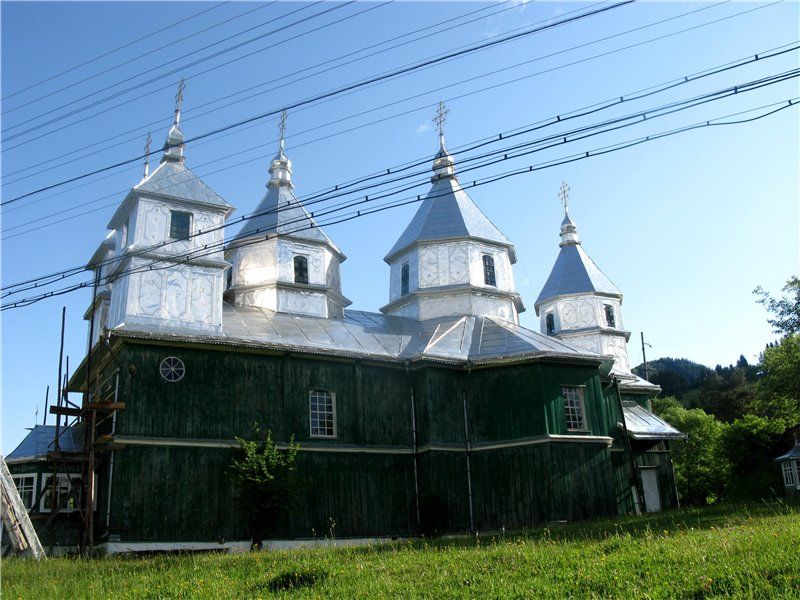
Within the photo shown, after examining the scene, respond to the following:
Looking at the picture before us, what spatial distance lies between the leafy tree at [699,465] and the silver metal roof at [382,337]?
24981 millimetres

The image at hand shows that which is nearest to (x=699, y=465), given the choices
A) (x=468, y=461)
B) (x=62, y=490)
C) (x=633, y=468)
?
(x=633, y=468)

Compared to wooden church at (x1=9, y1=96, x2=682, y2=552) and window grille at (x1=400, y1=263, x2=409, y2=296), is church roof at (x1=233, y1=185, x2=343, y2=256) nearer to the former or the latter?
wooden church at (x1=9, y1=96, x2=682, y2=552)

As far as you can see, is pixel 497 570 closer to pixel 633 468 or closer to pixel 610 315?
pixel 633 468

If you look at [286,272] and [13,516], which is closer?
[13,516]

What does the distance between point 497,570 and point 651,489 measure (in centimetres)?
2047

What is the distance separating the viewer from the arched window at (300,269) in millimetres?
30680

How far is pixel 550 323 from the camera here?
40.2 metres

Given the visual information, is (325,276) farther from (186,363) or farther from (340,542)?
(340,542)

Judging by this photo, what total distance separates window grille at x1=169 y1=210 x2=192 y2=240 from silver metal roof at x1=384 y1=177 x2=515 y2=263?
986 centimetres

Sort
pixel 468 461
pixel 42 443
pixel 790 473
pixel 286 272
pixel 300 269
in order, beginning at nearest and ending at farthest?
1. pixel 42 443
2. pixel 468 461
3. pixel 286 272
4. pixel 300 269
5. pixel 790 473

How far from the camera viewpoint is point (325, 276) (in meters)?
31.1

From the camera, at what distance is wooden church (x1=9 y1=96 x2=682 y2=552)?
73.9ft

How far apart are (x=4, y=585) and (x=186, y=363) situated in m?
9.99

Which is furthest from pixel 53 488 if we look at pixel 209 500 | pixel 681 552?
pixel 681 552
